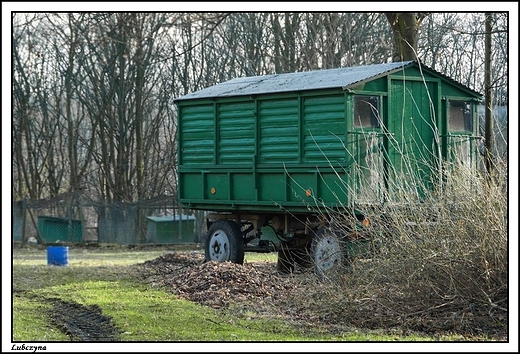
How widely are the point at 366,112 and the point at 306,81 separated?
1.44 m

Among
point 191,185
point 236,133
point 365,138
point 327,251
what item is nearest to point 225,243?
point 191,185

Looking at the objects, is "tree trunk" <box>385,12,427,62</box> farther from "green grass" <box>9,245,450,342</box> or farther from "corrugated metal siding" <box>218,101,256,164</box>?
"green grass" <box>9,245,450,342</box>

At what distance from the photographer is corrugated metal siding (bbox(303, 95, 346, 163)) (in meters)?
15.2

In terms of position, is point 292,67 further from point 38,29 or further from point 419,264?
point 419,264

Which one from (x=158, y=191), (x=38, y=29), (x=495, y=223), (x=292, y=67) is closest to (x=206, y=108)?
(x=495, y=223)

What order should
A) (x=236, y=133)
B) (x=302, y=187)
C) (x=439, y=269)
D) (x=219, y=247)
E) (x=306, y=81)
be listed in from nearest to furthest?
(x=439, y=269), (x=302, y=187), (x=306, y=81), (x=236, y=133), (x=219, y=247)

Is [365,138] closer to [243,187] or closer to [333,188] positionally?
[333,188]

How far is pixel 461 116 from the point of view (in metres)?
16.6

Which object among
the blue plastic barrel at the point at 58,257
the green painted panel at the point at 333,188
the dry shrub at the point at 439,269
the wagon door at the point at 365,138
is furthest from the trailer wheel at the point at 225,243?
the dry shrub at the point at 439,269

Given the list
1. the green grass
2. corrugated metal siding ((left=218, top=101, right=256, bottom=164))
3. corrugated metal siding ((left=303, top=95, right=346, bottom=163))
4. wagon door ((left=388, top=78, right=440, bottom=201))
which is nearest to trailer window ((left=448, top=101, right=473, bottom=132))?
wagon door ((left=388, top=78, right=440, bottom=201))

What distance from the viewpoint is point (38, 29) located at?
35.5m

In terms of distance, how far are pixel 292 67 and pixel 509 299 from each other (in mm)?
21202

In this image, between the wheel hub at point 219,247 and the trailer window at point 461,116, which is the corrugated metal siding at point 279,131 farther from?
the trailer window at point 461,116

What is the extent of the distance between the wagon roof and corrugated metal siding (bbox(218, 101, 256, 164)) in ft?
0.93
